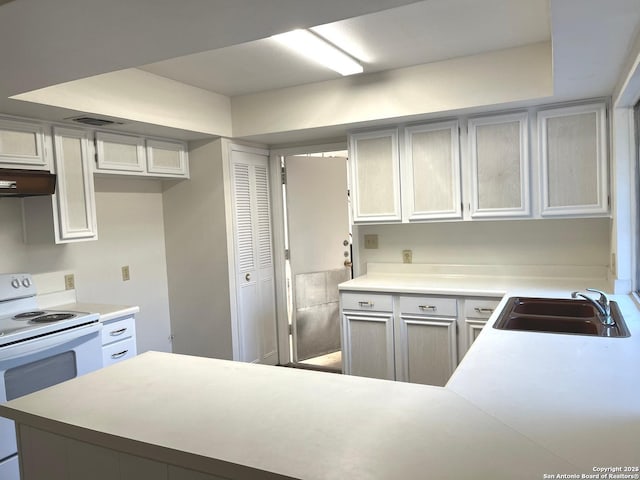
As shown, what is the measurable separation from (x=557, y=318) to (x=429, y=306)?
943mm

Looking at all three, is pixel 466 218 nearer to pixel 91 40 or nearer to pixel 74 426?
pixel 91 40

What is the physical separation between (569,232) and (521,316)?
46.1 inches

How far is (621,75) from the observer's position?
2271 millimetres

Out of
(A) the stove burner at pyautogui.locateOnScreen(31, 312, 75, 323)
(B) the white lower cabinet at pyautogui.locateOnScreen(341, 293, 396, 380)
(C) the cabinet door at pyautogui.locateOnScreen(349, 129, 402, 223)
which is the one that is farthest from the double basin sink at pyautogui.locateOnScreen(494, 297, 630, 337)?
(A) the stove burner at pyautogui.locateOnScreen(31, 312, 75, 323)

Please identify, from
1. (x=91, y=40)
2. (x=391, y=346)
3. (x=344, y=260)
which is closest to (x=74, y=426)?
(x=91, y=40)

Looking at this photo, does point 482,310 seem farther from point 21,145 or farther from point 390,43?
point 21,145

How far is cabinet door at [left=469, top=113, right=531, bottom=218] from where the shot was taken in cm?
301

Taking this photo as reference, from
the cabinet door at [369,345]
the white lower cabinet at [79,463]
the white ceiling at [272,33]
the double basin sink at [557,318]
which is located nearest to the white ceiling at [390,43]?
the white ceiling at [272,33]

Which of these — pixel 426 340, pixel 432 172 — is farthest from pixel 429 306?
pixel 432 172

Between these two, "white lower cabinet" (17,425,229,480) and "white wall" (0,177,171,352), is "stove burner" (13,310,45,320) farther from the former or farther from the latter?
"white lower cabinet" (17,425,229,480)

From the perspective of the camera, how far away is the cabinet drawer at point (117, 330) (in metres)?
2.81

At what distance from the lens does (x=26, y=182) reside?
A: 100 inches

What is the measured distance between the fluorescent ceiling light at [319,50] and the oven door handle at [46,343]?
1.88 m

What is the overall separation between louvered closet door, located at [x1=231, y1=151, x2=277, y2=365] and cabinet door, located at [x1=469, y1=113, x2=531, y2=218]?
1.78 m
